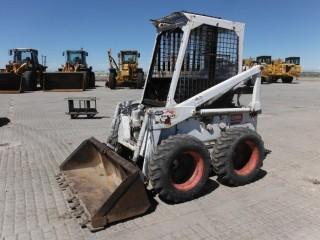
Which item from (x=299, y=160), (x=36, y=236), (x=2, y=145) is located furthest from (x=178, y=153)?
(x=2, y=145)

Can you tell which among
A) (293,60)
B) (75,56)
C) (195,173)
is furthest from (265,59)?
(195,173)

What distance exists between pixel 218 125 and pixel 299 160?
2293mm

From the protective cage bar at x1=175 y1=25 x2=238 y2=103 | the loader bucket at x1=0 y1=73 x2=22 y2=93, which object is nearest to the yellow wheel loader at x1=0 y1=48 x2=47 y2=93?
the loader bucket at x1=0 y1=73 x2=22 y2=93

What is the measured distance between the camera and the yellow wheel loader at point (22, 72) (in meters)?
23.3

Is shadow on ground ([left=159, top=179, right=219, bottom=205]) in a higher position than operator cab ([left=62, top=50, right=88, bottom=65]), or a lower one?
lower

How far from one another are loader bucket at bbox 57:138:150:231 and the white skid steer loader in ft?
0.04

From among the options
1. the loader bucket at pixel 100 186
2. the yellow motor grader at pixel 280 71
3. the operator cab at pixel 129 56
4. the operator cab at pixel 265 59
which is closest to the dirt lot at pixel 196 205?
the loader bucket at pixel 100 186

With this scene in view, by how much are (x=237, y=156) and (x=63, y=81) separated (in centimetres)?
2105

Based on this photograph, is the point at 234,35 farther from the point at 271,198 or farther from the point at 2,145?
the point at 2,145

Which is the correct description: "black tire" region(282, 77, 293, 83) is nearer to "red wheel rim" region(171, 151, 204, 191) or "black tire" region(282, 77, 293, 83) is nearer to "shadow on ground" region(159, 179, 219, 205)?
"shadow on ground" region(159, 179, 219, 205)

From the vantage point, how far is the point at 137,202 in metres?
4.11

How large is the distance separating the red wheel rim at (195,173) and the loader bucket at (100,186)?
0.69 meters

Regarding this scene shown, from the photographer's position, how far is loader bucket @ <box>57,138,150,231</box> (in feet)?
12.9

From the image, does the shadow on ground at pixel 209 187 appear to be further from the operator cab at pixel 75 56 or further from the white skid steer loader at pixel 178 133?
the operator cab at pixel 75 56
